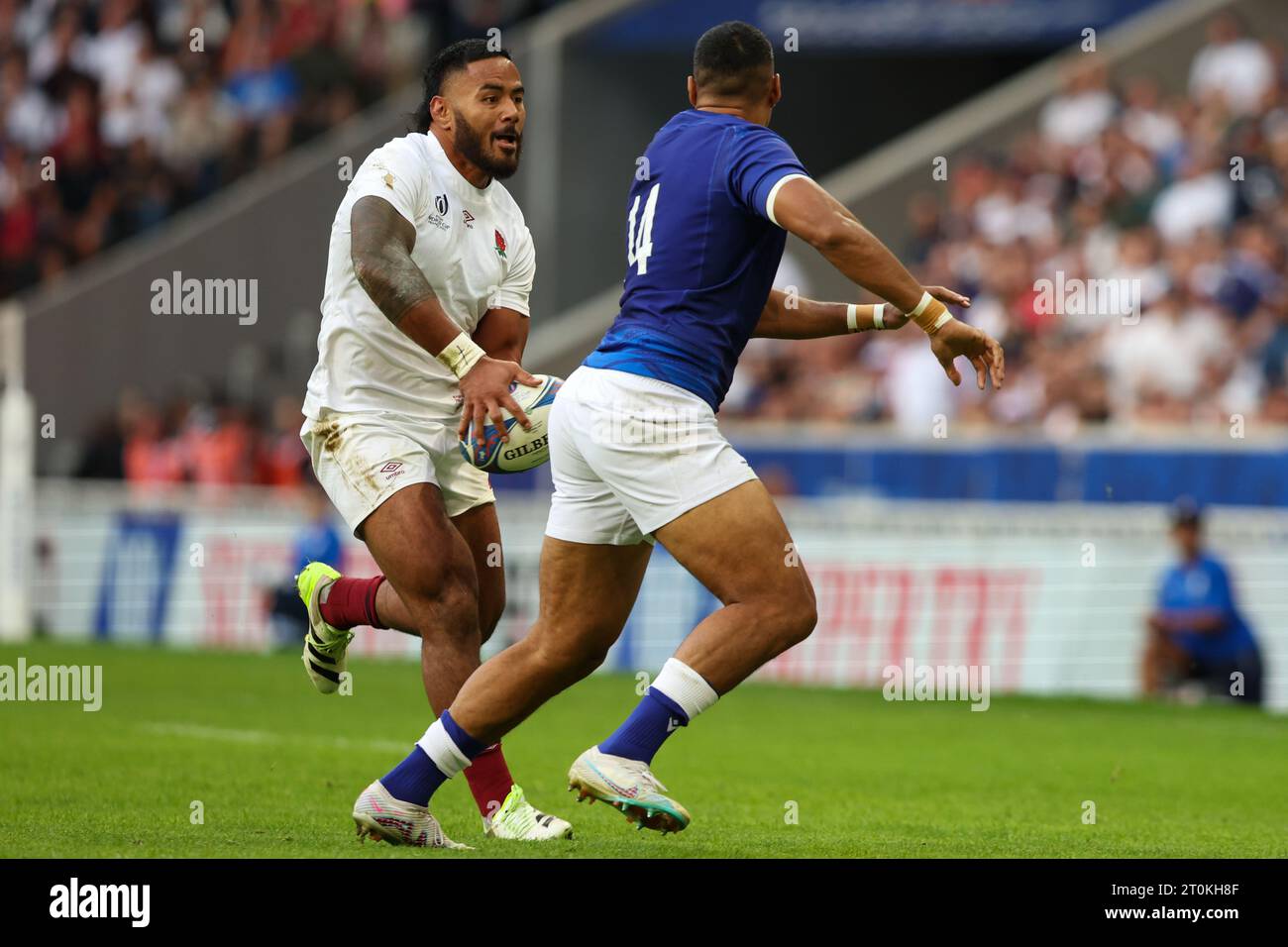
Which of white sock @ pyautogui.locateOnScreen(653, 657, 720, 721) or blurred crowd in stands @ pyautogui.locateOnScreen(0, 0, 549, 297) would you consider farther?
blurred crowd in stands @ pyautogui.locateOnScreen(0, 0, 549, 297)

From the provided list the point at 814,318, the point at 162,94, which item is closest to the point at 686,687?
the point at 814,318

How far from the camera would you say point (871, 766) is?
450 inches

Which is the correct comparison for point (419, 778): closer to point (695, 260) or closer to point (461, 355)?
point (461, 355)

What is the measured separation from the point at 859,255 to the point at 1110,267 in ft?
41.8

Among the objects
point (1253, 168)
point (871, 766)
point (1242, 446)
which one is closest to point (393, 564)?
point (871, 766)

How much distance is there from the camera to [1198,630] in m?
15.6

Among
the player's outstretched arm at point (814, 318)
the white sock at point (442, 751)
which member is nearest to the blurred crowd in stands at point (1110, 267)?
the player's outstretched arm at point (814, 318)

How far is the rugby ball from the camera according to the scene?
308 inches

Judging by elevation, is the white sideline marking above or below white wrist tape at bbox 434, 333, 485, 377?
below

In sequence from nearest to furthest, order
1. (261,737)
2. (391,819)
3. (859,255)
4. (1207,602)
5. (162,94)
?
(859,255)
(391,819)
(261,737)
(1207,602)
(162,94)

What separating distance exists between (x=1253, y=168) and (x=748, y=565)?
1304 cm

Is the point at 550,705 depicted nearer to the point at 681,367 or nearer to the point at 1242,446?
the point at 1242,446
